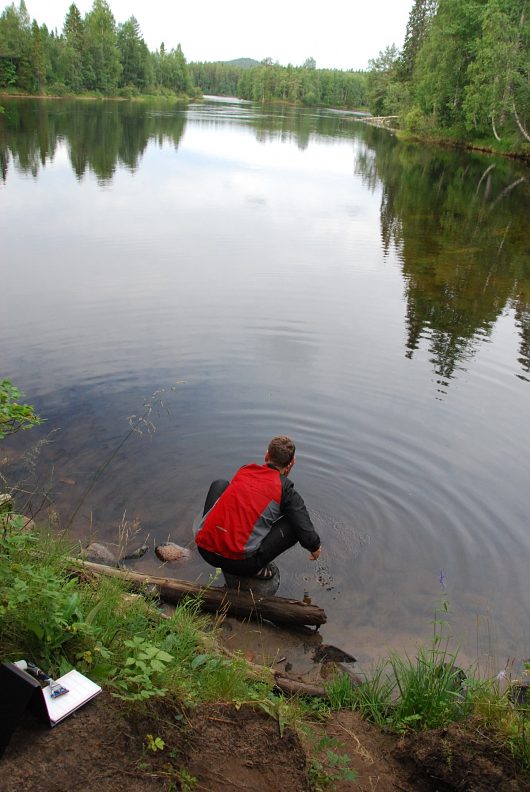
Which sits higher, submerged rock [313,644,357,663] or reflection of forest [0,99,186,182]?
reflection of forest [0,99,186,182]

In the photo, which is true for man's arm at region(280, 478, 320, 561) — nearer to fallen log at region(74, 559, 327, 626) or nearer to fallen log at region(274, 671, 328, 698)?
fallen log at region(74, 559, 327, 626)

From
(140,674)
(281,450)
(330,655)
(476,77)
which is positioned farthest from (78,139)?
(140,674)

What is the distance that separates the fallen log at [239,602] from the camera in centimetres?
530

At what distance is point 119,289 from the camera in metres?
14.5

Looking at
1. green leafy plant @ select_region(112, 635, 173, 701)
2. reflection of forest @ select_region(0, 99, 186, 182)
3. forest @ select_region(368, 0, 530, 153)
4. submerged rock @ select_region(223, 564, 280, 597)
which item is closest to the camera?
green leafy plant @ select_region(112, 635, 173, 701)

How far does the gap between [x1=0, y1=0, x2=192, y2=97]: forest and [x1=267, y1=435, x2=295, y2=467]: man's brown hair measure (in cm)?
9461

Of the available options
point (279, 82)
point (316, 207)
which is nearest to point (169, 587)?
point (316, 207)

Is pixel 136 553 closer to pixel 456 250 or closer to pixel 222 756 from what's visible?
pixel 222 756

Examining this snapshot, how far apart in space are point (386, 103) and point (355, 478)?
106 meters

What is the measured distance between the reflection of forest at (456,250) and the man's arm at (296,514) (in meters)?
6.46

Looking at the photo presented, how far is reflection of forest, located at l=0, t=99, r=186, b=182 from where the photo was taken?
107 feet

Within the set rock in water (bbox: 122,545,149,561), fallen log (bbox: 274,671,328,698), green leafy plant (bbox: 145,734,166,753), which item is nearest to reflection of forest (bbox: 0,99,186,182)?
rock in water (bbox: 122,545,149,561)

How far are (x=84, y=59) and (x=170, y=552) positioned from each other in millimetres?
120985

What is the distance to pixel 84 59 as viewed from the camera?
106 metres
